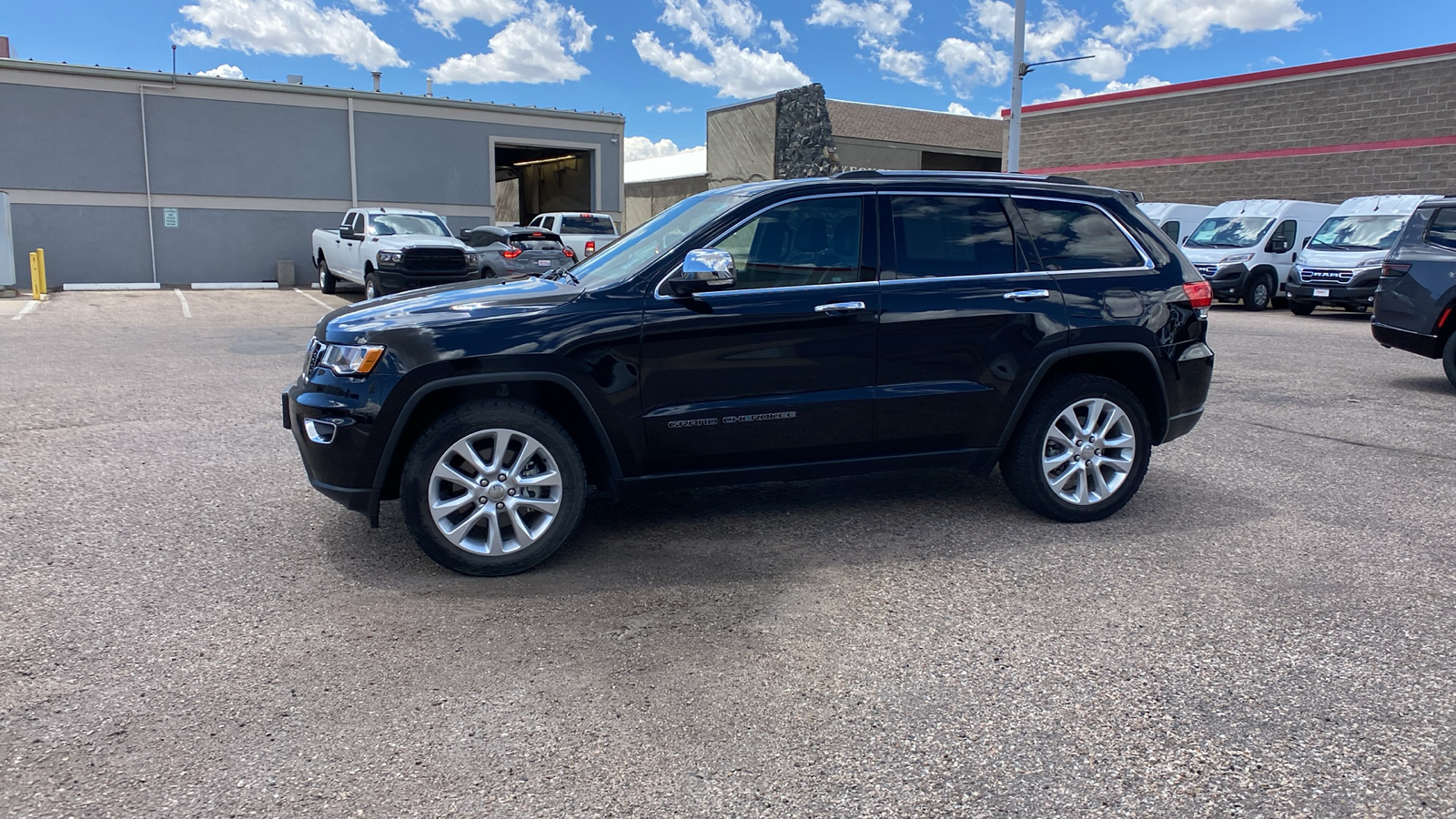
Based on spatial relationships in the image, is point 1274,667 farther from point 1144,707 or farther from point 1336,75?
point 1336,75

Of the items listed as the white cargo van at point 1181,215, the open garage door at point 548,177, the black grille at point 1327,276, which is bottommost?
the black grille at point 1327,276

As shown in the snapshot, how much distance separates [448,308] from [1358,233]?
19921 millimetres

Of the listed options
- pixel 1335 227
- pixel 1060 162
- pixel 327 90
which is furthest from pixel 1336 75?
pixel 327 90

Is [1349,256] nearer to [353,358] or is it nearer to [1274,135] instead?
A: [1274,135]

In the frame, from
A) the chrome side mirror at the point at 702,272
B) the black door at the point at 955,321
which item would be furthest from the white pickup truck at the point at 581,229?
the chrome side mirror at the point at 702,272

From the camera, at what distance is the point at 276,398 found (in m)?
8.98

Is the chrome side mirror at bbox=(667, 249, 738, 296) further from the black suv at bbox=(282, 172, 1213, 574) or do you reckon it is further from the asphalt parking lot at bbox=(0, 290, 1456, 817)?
the asphalt parking lot at bbox=(0, 290, 1456, 817)

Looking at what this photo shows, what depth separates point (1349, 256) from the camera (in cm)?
1841

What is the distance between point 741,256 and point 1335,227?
19.1m

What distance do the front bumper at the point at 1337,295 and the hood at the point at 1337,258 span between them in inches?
15.0

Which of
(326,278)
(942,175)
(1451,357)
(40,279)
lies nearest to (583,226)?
(326,278)

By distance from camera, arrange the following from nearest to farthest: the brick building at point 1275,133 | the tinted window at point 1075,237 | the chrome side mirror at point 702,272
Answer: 1. the chrome side mirror at point 702,272
2. the tinted window at point 1075,237
3. the brick building at point 1275,133

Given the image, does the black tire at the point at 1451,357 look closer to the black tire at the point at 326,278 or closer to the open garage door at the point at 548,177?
the black tire at the point at 326,278

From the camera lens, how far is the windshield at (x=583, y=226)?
23.8 meters
